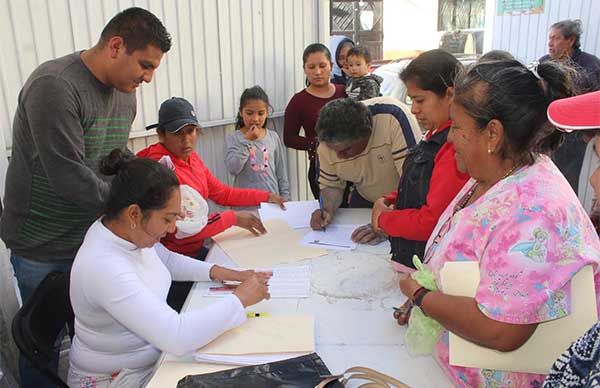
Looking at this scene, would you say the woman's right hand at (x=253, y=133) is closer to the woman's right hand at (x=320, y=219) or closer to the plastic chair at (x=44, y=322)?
the woman's right hand at (x=320, y=219)

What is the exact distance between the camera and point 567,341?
3.17ft

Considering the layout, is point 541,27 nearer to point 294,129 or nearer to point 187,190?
point 294,129

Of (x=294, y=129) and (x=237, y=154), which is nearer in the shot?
(x=237, y=154)

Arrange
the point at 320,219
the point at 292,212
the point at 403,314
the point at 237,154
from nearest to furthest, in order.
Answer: the point at 403,314 → the point at 320,219 → the point at 292,212 → the point at 237,154

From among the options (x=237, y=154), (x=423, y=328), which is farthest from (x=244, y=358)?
(x=237, y=154)

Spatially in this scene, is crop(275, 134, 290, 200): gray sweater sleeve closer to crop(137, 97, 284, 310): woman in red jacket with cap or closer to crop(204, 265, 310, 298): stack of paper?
crop(137, 97, 284, 310): woman in red jacket with cap

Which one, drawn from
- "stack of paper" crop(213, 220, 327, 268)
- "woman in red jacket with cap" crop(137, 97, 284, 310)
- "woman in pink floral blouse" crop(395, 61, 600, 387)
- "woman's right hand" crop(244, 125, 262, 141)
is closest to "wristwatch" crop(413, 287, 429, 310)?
"woman in pink floral blouse" crop(395, 61, 600, 387)

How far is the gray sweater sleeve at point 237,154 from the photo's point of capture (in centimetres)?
317

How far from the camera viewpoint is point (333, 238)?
2104 mm

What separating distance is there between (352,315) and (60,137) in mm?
1159

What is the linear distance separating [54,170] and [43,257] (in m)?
0.41

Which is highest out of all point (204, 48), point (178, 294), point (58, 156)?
point (204, 48)

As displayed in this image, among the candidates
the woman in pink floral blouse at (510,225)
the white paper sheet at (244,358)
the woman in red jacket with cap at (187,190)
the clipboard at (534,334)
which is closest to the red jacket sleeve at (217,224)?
the woman in red jacket with cap at (187,190)

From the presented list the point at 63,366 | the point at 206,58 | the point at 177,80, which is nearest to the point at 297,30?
the point at 206,58
